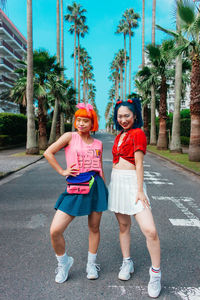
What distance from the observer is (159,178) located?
9.24 m

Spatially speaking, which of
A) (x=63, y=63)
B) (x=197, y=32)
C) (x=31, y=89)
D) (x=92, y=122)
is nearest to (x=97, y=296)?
(x=92, y=122)

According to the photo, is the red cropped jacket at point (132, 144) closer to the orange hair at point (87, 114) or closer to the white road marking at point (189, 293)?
the orange hair at point (87, 114)

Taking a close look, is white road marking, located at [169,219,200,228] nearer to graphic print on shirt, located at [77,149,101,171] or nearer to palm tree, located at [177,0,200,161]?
graphic print on shirt, located at [77,149,101,171]

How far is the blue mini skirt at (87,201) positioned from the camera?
2545mm

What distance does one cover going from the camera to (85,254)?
3.35 metres

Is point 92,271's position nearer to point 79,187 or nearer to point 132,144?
point 79,187

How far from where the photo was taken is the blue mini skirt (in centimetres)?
254

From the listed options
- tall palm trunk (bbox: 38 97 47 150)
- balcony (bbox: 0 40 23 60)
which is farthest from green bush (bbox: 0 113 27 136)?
balcony (bbox: 0 40 23 60)

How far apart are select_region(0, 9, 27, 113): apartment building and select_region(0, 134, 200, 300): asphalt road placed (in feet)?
180

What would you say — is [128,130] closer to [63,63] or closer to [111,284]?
[111,284]

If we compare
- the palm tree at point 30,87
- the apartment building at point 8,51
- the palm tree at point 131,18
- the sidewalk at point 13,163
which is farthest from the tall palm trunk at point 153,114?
the apartment building at point 8,51

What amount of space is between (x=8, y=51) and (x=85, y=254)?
231 ft

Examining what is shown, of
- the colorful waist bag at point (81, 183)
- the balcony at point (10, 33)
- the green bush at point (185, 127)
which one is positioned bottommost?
the colorful waist bag at point (81, 183)

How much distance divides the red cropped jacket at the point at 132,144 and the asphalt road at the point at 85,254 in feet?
4.16
